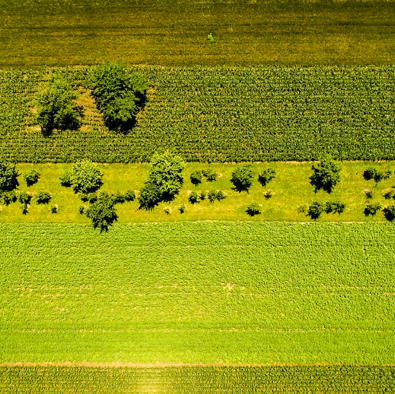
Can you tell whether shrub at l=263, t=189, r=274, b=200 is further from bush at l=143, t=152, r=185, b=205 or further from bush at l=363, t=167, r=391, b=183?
bush at l=363, t=167, r=391, b=183

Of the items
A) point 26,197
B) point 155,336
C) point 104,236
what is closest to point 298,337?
point 155,336

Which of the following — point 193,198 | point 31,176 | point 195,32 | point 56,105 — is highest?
point 195,32

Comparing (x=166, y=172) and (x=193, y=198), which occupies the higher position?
(x=166, y=172)

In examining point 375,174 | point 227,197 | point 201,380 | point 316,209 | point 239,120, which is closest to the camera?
point 201,380

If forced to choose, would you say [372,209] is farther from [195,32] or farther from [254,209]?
[195,32]

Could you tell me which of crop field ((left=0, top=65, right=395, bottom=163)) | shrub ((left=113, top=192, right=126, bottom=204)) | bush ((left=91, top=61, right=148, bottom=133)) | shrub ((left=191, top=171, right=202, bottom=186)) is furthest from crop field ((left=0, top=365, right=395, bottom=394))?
bush ((left=91, top=61, right=148, bottom=133))

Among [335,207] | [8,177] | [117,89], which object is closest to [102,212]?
[8,177]
